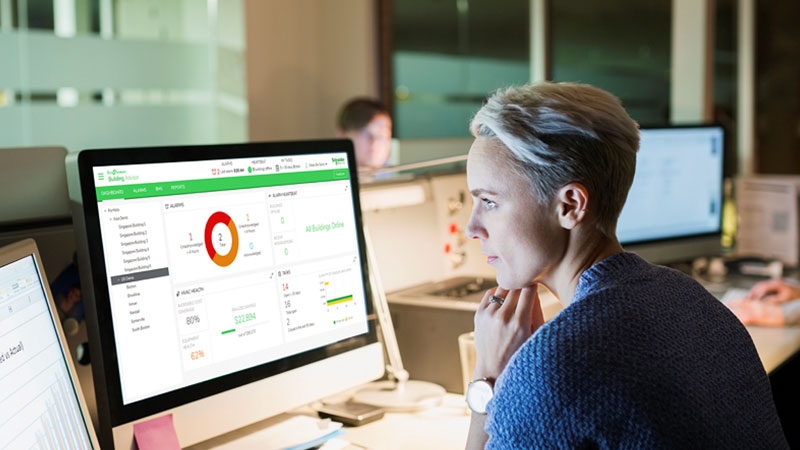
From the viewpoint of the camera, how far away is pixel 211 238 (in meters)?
1.28

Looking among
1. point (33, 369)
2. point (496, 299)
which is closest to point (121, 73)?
point (496, 299)

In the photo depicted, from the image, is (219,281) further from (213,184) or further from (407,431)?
(407,431)

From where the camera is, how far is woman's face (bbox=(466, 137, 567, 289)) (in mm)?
1155

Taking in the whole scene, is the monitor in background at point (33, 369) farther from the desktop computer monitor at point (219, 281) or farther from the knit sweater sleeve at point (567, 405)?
the knit sweater sleeve at point (567, 405)

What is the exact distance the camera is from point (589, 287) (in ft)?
3.56

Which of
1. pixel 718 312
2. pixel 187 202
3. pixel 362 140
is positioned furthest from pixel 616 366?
pixel 362 140

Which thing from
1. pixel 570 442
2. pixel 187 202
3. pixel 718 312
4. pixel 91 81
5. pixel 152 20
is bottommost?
pixel 570 442

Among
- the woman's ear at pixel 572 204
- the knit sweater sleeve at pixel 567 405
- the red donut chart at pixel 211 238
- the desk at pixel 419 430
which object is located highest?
the woman's ear at pixel 572 204

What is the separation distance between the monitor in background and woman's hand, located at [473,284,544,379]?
1.88 feet

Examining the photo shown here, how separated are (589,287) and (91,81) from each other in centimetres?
362

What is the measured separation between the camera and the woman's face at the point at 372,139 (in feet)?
14.2

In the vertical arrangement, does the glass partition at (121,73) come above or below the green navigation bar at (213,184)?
above

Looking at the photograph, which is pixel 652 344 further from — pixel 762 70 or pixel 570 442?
pixel 762 70

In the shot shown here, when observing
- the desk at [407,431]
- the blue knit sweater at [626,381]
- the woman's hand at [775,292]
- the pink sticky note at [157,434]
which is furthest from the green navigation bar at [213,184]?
the woman's hand at [775,292]
